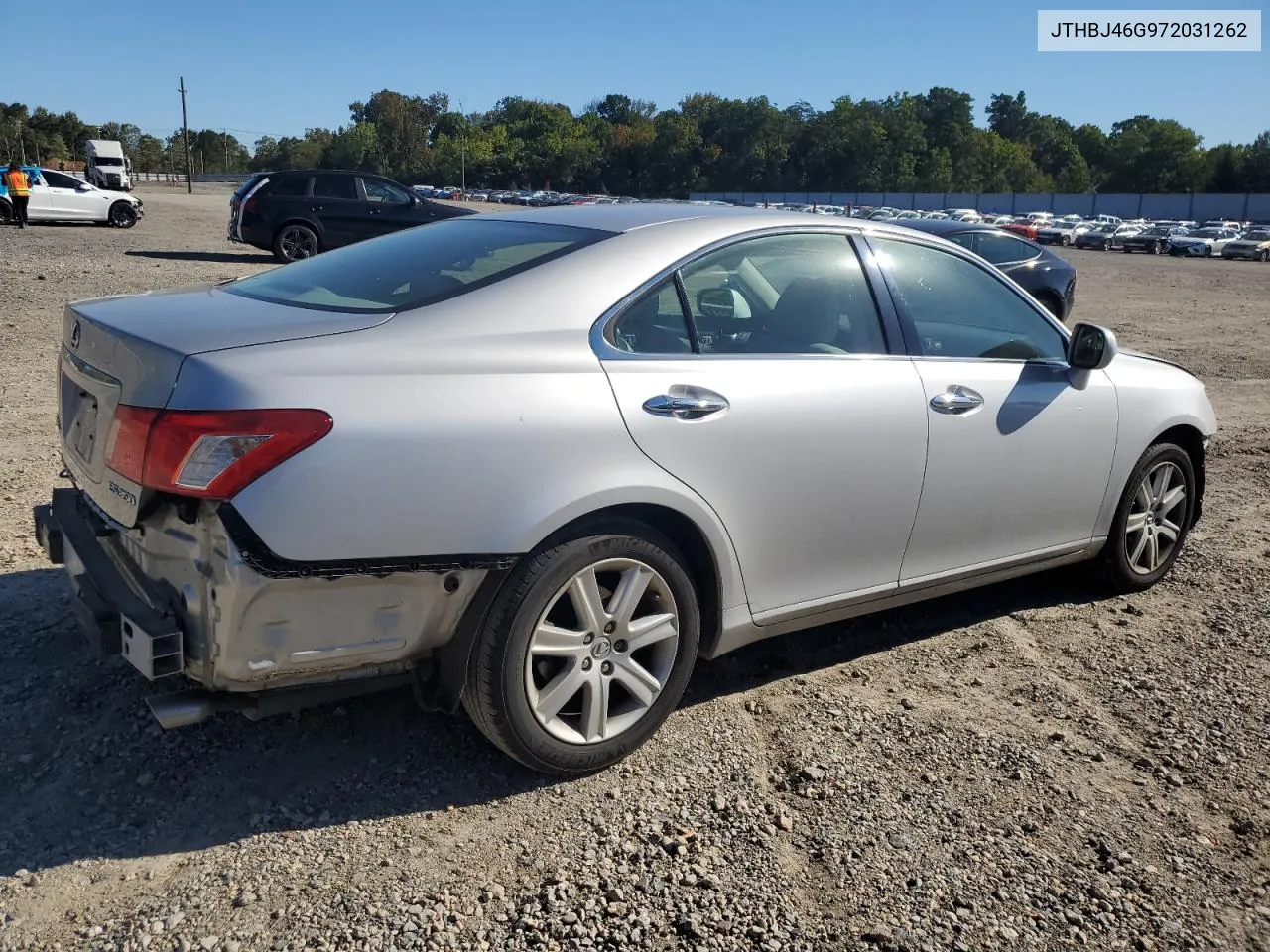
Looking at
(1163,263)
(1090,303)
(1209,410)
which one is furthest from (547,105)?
(1209,410)

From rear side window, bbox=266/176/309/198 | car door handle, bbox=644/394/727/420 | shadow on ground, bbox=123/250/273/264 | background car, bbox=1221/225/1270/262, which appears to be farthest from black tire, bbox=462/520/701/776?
background car, bbox=1221/225/1270/262

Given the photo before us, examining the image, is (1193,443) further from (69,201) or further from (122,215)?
(122,215)

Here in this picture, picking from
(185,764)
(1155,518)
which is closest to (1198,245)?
(1155,518)

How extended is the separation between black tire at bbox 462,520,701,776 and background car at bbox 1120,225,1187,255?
1983 inches

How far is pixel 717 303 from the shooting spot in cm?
348

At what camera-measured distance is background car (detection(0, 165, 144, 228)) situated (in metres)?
26.2

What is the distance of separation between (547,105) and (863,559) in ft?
534

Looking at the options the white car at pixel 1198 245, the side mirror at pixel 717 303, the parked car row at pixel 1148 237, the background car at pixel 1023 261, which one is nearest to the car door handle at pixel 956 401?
the side mirror at pixel 717 303

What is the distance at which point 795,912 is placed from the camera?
2660 millimetres

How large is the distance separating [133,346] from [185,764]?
1.24 m

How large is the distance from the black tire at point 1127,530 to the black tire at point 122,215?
2801 centimetres

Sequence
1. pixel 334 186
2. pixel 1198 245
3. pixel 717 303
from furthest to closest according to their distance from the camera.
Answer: pixel 1198 245, pixel 334 186, pixel 717 303

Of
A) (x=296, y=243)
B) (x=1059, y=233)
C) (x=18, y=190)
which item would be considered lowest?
(x=296, y=243)

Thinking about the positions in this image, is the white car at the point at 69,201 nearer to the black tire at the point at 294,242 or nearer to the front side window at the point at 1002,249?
the black tire at the point at 294,242
